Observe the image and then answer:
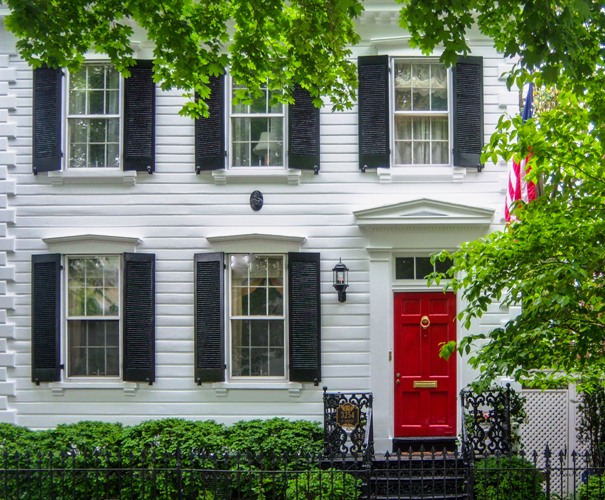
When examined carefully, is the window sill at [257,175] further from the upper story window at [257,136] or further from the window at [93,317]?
the window at [93,317]

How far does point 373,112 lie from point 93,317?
226 inches

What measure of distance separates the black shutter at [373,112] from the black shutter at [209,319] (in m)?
2.96

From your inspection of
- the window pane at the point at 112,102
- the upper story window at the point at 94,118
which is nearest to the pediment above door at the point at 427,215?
the upper story window at the point at 94,118

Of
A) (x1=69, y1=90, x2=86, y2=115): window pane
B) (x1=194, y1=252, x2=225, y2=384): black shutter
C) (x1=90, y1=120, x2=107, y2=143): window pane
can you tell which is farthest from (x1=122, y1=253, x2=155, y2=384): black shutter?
(x1=69, y1=90, x2=86, y2=115): window pane

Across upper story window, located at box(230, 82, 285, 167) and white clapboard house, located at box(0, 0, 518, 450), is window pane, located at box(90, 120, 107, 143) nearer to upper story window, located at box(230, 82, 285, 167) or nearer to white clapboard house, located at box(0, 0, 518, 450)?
white clapboard house, located at box(0, 0, 518, 450)

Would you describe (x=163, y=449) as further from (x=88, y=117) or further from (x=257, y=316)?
(x=88, y=117)

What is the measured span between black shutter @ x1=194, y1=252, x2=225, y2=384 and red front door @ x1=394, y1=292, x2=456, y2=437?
9.49 ft

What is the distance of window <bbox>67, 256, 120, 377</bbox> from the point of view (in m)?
15.3

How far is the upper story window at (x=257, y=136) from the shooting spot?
15.2m

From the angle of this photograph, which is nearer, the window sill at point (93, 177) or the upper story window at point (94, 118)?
the window sill at point (93, 177)

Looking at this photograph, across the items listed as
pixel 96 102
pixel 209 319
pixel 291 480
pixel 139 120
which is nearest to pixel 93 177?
pixel 139 120

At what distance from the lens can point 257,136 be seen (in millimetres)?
15297

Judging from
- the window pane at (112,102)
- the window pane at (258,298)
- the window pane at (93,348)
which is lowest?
the window pane at (93,348)

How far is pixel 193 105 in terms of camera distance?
477 inches
